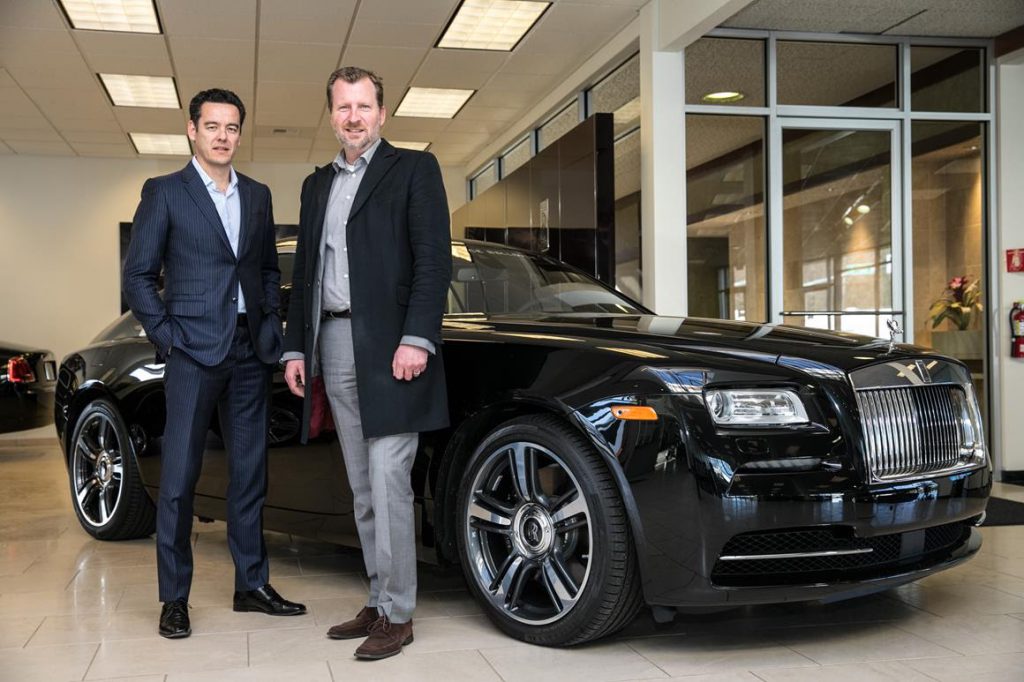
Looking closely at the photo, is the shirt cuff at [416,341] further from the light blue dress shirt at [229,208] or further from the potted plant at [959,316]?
the potted plant at [959,316]

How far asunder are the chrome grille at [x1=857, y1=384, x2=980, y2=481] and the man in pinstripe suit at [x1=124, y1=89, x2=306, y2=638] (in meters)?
1.76

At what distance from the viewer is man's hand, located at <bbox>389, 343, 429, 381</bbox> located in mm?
2785

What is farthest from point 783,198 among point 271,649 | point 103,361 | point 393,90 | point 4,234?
point 4,234

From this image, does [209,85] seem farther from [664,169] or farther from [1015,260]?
[1015,260]

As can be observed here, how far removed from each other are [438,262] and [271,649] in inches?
45.5

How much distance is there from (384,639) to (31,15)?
5596mm

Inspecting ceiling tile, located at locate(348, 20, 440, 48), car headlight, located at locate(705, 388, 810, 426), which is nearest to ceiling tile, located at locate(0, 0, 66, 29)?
ceiling tile, located at locate(348, 20, 440, 48)

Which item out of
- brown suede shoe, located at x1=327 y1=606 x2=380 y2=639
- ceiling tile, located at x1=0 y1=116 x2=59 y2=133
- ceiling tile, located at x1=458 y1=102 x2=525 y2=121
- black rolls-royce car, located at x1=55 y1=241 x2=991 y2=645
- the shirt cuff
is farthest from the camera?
ceiling tile, located at x1=0 y1=116 x2=59 y2=133

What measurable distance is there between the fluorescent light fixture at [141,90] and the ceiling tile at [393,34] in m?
1.95

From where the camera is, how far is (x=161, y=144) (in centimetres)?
1147

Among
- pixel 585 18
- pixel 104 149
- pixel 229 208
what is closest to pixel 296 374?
pixel 229 208

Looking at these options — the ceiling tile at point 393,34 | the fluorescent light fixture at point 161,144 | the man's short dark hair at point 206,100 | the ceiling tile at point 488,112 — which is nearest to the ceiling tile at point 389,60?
the ceiling tile at point 393,34

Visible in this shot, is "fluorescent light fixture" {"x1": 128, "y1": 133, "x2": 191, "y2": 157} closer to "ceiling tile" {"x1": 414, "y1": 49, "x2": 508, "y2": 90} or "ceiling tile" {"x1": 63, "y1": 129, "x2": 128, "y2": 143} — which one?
"ceiling tile" {"x1": 63, "y1": 129, "x2": 128, "y2": 143}

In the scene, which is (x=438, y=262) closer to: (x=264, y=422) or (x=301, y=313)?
(x=301, y=313)
